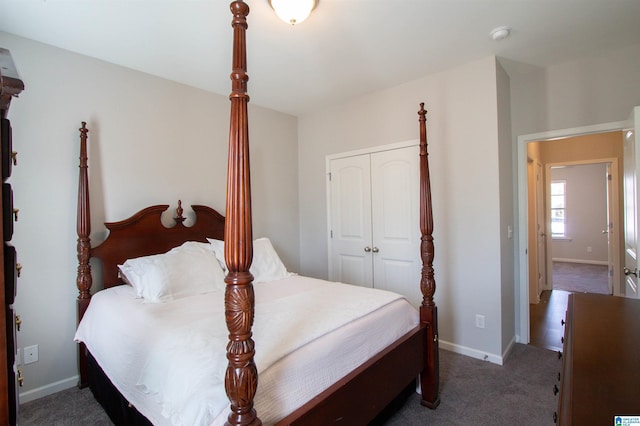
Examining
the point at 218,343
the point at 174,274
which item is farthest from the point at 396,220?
the point at 218,343

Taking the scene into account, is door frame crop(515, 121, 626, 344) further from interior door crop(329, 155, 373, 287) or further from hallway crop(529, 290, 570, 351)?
interior door crop(329, 155, 373, 287)

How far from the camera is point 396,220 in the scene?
10.6 feet

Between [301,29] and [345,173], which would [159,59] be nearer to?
[301,29]

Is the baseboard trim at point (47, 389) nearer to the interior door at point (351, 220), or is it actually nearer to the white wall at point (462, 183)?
the interior door at point (351, 220)

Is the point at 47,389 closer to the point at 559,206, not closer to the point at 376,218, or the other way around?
the point at 376,218

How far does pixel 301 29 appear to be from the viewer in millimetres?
2148

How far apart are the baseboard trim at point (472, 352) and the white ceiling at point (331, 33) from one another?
2516 mm

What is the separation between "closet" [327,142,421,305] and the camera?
312 centimetres

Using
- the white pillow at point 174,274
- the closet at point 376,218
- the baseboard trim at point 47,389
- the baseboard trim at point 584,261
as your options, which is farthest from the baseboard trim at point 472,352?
the baseboard trim at point 584,261

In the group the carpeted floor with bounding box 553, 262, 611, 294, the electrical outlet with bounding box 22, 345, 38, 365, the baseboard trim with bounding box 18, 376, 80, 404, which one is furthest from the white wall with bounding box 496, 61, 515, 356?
the electrical outlet with bounding box 22, 345, 38, 365

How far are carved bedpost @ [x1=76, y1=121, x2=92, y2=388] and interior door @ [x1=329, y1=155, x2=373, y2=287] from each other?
2367mm

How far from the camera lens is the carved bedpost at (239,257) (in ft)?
3.10

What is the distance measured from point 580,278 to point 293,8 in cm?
665

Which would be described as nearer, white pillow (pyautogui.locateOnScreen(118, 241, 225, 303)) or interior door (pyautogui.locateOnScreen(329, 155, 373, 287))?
white pillow (pyautogui.locateOnScreen(118, 241, 225, 303))
